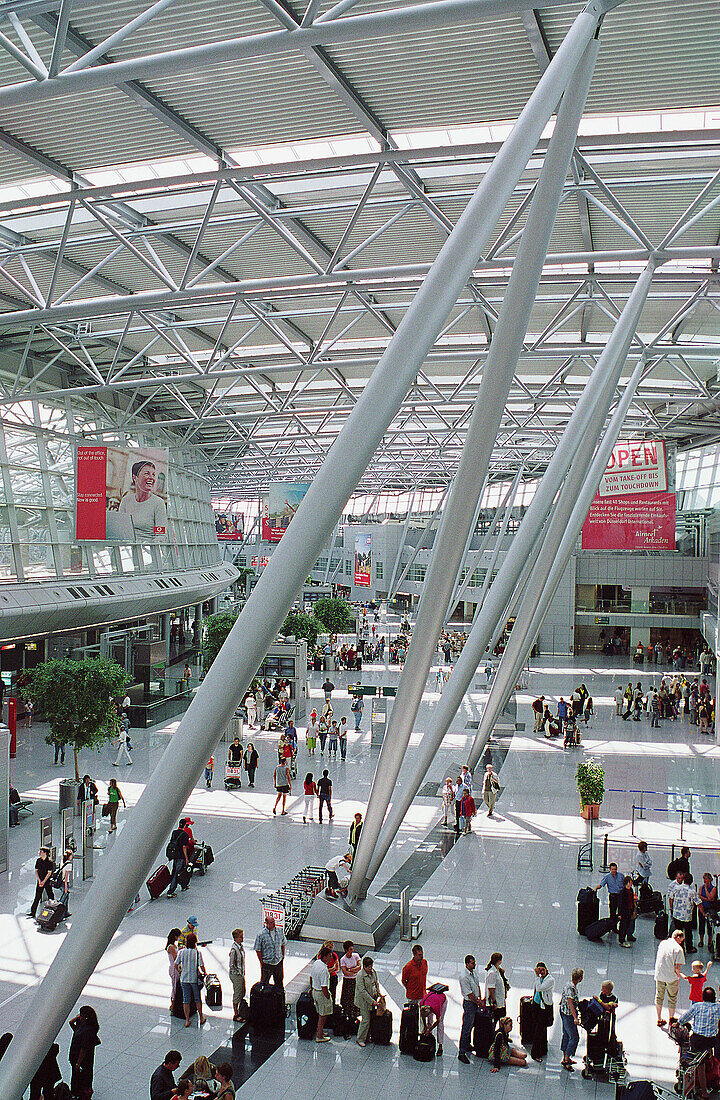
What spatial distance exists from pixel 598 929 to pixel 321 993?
479 cm

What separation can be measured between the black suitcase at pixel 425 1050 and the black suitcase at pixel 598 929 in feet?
13.0

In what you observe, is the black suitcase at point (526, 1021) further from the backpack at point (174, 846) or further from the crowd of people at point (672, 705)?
the crowd of people at point (672, 705)

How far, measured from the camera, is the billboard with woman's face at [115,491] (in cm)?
2245

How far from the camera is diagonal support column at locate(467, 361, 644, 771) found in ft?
50.7

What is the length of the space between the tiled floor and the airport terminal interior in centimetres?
7

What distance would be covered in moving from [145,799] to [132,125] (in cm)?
1094

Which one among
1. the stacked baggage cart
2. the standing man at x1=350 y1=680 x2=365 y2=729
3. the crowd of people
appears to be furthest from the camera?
the crowd of people

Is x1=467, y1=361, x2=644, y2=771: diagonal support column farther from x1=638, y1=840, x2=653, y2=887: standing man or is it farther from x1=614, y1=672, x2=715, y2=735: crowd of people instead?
x1=614, y1=672, x2=715, y2=735: crowd of people

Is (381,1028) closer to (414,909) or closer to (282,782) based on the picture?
(414,909)

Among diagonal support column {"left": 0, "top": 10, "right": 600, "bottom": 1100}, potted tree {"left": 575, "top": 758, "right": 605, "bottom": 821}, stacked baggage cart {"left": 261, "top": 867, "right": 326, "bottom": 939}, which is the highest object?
diagonal support column {"left": 0, "top": 10, "right": 600, "bottom": 1100}

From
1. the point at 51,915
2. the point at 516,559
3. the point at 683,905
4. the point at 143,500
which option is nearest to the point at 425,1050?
the point at 683,905

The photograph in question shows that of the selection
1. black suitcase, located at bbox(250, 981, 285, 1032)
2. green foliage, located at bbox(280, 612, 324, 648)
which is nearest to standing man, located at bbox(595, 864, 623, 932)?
black suitcase, located at bbox(250, 981, 285, 1032)

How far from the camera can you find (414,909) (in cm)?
1466

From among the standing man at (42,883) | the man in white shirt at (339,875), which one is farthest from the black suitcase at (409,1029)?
the standing man at (42,883)
